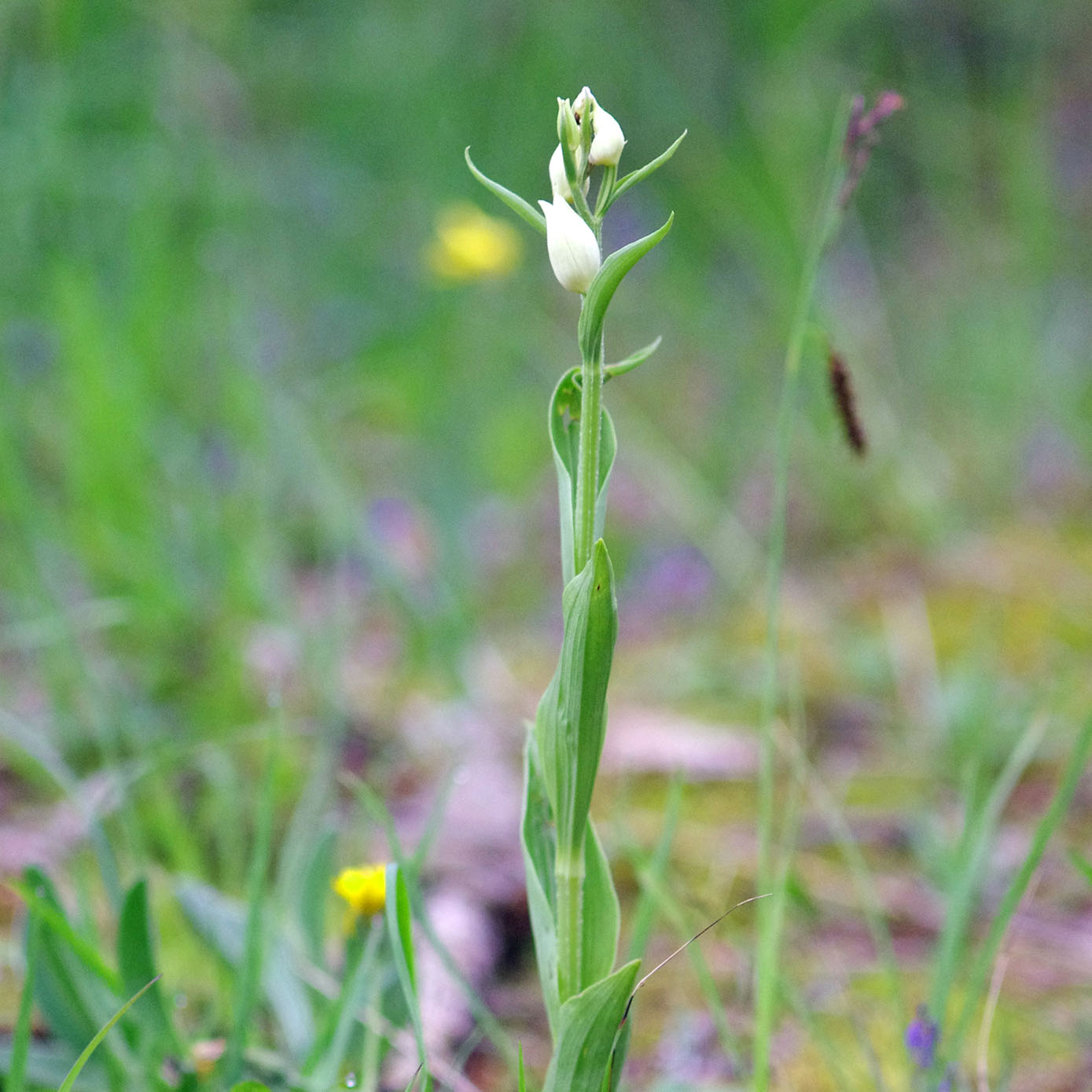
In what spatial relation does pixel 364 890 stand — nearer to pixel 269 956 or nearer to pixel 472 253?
pixel 269 956

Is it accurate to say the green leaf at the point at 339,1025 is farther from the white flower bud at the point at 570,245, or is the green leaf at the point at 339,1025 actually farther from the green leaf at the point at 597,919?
the white flower bud at the point at 570,245

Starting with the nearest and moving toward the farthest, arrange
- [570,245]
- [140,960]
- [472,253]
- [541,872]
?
1. [570,245]
2. [541,872]
3. [140,960]
4. [472,253]

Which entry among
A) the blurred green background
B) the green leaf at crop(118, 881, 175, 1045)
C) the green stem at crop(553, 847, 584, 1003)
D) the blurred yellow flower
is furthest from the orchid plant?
the blurred yellow flower

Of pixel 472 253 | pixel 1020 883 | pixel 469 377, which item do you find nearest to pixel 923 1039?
pixel 1020 883

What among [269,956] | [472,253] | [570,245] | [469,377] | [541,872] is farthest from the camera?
[469,377]

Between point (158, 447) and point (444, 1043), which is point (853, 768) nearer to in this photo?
point (444, 1043)

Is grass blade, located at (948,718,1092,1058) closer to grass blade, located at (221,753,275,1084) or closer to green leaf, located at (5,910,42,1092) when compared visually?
grass blade, located at (221,753,275,1084)

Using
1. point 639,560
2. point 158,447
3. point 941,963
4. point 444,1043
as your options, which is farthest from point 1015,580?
point 158,447
